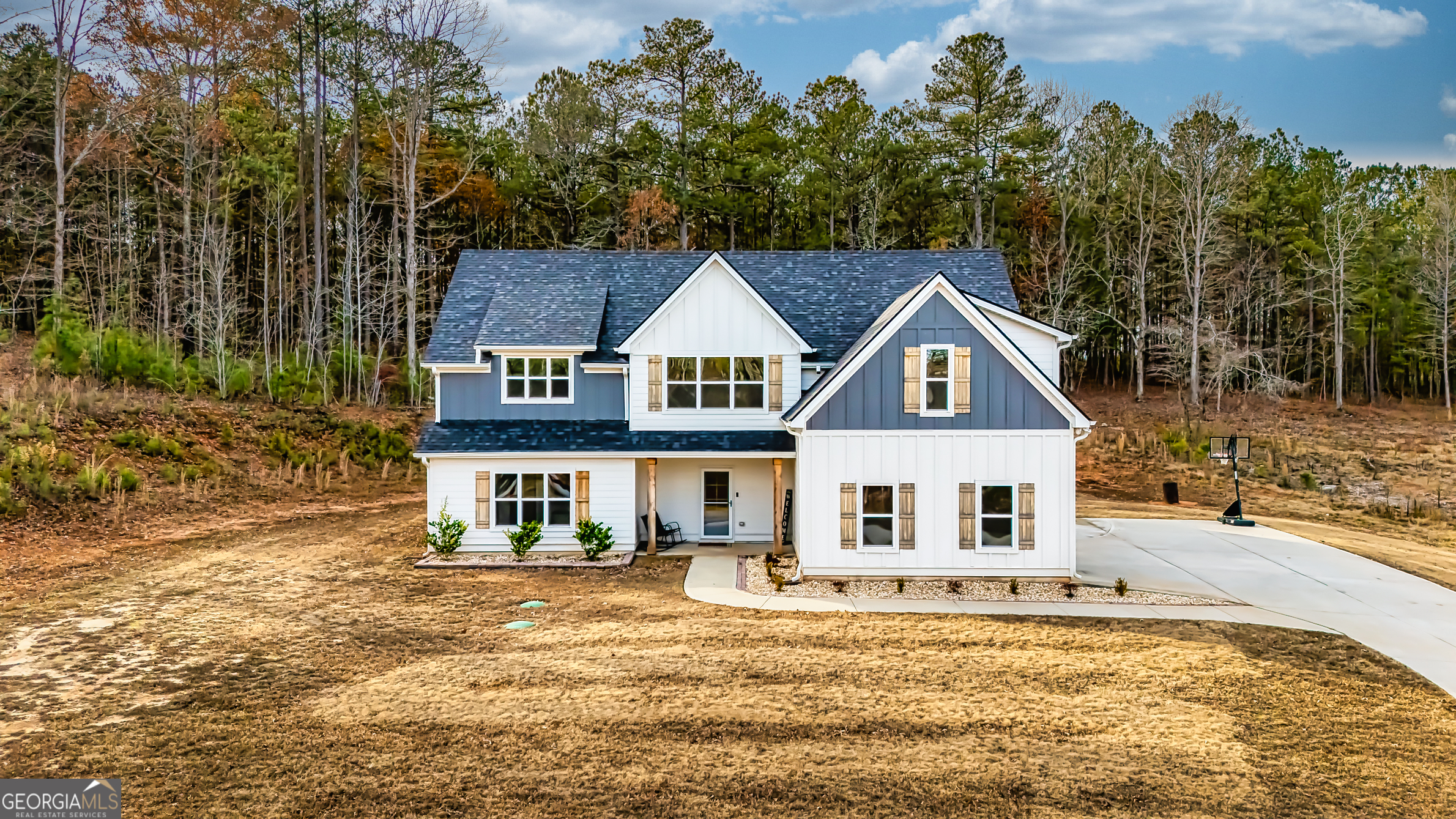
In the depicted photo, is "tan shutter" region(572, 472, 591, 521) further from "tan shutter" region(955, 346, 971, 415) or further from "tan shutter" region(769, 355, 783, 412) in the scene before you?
"tan shutter" region(955, 346, 971, 415)

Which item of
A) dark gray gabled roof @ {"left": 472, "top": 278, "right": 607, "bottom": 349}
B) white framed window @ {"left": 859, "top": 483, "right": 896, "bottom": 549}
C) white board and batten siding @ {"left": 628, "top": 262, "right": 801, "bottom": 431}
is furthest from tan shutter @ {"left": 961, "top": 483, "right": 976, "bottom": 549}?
dark gray gabled roof @ {"left": 472, "top": 278, "right": 607, "bottom": 349}

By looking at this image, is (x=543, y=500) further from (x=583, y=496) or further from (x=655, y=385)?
(x=655, y=385)

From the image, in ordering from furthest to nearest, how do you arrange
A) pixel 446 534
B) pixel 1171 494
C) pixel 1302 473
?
pixel 1302 473 < pixel 1171 494 < pixel 446 534

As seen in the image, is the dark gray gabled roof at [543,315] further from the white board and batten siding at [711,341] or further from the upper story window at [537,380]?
the white board and batten siding at [711,341]

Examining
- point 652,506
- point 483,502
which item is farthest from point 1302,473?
point 483,502

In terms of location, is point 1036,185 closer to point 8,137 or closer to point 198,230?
point 198,230

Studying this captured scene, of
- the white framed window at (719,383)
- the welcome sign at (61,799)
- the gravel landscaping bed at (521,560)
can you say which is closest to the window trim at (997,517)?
the white framed window at (719,383)
